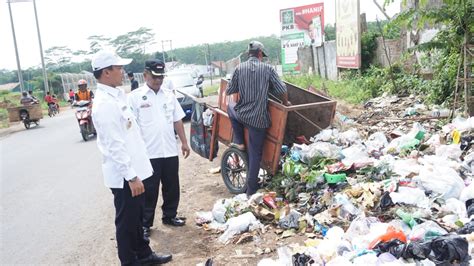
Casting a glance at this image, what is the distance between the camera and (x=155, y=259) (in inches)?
155

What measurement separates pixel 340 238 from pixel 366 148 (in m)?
2.49

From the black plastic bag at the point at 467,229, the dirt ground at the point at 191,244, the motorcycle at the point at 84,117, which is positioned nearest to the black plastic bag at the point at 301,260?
the dirt ground at the point at 191,244

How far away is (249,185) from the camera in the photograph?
17.3 feet

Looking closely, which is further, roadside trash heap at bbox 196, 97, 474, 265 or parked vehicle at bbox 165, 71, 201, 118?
parked vehicle at bbox 165, 71, 201, 118

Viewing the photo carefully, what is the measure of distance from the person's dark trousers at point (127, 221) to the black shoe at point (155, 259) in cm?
12

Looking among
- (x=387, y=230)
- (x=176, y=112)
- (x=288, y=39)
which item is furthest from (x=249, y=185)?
(x=288, y=39)

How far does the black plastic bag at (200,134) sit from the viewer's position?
20.7ft

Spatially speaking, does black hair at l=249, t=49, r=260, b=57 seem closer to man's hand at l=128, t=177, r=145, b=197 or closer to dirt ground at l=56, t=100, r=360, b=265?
dirt ground at l=56, t=100, r=360, b=265

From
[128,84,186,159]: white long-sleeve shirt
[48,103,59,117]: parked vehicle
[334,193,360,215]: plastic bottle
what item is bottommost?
[48,103,59,117]: parked vehicle

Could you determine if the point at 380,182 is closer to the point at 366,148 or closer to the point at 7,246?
the point at 366,148

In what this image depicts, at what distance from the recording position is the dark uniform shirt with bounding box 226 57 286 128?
16.7ft

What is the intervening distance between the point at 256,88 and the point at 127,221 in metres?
2.29

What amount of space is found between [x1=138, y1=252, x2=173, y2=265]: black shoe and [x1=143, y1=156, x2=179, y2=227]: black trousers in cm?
76

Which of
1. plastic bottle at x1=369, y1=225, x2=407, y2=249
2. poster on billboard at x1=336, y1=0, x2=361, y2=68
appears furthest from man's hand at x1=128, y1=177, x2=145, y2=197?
poster on billboard at x1=336, y1=0, x2=361, y2=68
